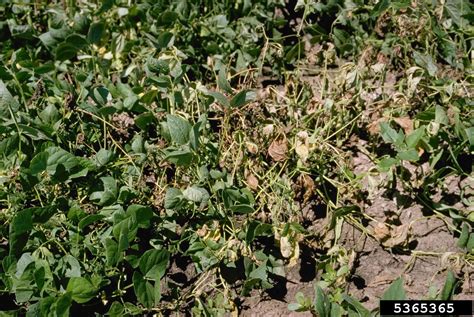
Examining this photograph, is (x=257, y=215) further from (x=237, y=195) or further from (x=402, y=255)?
(x=402, y=255)

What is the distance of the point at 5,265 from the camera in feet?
5.65

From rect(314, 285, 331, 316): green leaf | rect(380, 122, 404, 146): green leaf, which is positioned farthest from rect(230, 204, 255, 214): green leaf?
rect(380, 122, 404, 146): green leaf

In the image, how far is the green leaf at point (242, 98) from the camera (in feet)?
6.26

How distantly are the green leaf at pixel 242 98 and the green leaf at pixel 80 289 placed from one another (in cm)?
71

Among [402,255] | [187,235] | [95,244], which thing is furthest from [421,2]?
[95,244]

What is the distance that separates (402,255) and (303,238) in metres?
0.33

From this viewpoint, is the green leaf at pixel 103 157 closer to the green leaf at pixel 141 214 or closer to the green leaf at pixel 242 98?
the green leaf at pixel 141 214

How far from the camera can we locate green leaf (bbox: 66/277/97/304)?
5.48 feet

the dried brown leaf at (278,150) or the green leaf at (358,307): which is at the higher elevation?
the dried brown leaf at (278,150)

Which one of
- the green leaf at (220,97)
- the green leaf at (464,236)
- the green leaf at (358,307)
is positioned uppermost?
the green leaf at (220,97)

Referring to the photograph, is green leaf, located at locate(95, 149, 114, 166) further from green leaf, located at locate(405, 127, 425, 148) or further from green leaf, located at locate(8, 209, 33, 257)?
green leaf, located at locate(405, 127, 425, 148)

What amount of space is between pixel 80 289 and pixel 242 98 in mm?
759

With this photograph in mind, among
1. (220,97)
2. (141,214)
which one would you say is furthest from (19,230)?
(220,97)

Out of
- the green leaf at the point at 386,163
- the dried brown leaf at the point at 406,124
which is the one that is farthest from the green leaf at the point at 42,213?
the dried brown leaf at the point at 406,124
